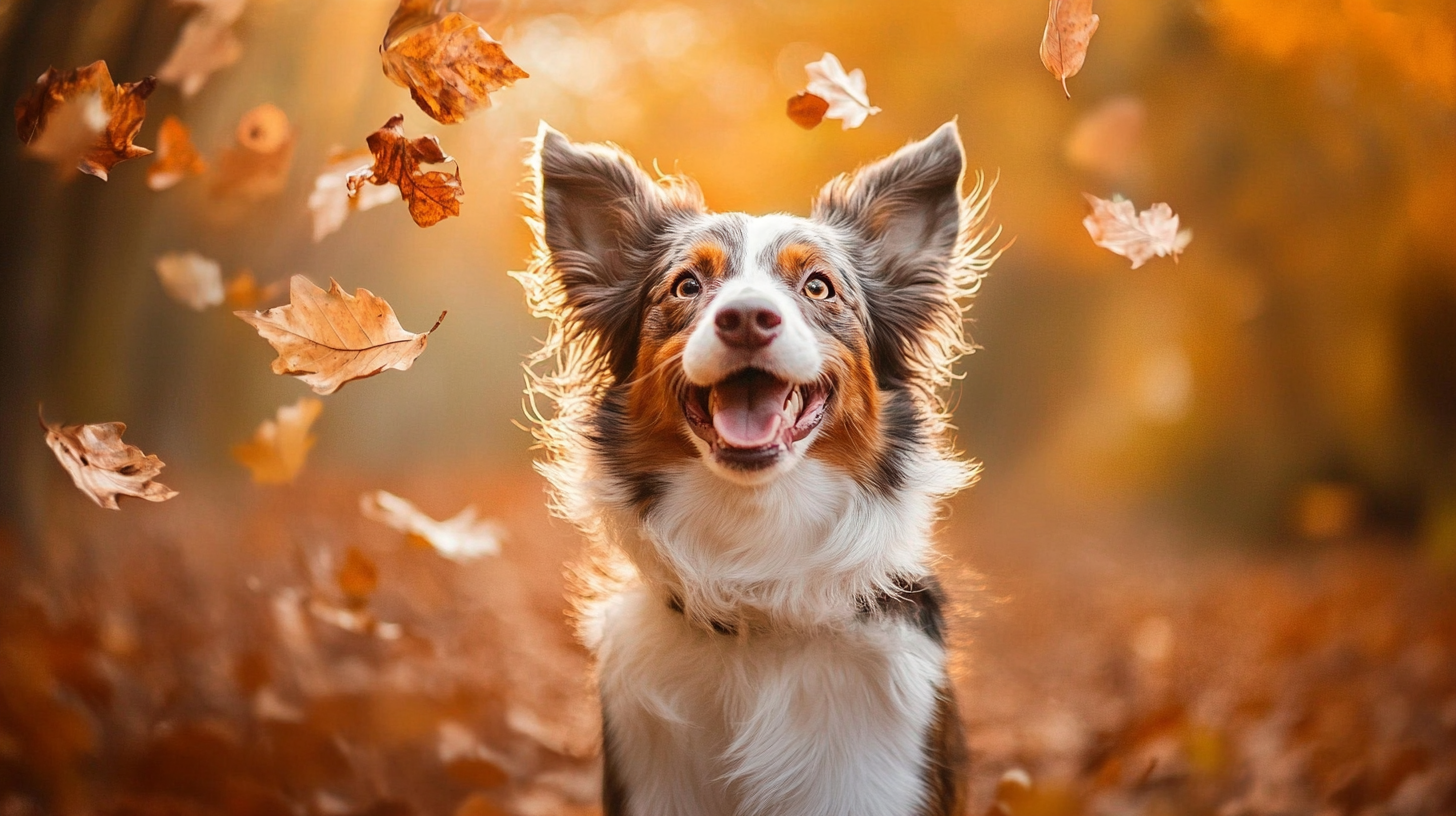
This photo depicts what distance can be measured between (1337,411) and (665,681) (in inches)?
224

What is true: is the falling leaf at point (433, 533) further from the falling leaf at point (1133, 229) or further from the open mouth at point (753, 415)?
the falling leaf at point (1133, 229)

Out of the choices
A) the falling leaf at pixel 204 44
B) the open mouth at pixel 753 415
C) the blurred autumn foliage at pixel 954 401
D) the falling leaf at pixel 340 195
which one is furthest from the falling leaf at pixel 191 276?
the open mouth at pixel 753 415

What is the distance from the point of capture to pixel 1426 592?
5383 mm

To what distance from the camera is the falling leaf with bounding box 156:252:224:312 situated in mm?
4203

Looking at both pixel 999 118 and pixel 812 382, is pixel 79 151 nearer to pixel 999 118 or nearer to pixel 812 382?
pixel 812 382

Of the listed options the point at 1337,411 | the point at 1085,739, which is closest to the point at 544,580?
the point at 1085,739

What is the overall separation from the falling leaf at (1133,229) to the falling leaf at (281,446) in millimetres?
2705

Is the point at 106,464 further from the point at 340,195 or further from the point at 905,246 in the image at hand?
the point at 905,246

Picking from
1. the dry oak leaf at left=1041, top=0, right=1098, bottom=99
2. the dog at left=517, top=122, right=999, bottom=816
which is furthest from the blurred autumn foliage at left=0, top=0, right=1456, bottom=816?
the dry oak leaf at left=1041, top=0, right=1098, bottom=99

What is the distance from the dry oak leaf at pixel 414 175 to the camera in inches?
96.5

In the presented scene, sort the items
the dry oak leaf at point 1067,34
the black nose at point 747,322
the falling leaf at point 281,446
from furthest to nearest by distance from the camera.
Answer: the falling leaf at point 281,446, the dry oak leaf at point 1067,34, the black nose at point 747,322

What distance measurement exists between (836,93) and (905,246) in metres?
0.53

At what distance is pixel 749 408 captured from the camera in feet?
8.10

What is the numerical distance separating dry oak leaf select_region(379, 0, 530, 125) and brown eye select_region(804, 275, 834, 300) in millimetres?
944
